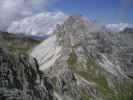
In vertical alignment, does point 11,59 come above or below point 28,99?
above

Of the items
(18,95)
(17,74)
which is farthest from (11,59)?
(18,95)

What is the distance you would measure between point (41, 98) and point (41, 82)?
1453 centimetres

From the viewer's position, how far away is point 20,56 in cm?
12825

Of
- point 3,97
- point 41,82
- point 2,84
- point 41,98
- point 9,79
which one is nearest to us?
point 3,97

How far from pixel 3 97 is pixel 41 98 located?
118 ft

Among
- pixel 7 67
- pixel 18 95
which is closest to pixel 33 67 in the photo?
pixel 7 67

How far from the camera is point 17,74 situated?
380ft

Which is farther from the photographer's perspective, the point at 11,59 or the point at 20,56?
the point at 20,56

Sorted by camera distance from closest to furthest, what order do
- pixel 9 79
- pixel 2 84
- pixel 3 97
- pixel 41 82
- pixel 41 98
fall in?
pixel 3 97
pixel 2 84
pixel 9 79
pixel 41 98
pixel 41 82

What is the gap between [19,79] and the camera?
4451 inches

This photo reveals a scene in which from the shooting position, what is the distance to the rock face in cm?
9631

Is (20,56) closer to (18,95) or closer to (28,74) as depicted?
(28,74)

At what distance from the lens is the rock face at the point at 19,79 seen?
96.3 metres

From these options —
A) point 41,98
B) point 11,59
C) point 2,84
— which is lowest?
point 41,98
